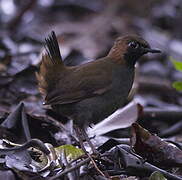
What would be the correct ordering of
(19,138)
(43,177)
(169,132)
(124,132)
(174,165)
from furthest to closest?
(169,132)
(124,132)
(19,138)
(174,165)
(43,177)

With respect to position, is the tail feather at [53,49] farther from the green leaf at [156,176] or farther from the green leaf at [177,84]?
the green leaf at [156,176]

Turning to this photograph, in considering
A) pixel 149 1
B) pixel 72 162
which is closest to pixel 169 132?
pixel 72 162

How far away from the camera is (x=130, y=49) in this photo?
4375 millimetres

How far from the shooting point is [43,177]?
3.28 metres

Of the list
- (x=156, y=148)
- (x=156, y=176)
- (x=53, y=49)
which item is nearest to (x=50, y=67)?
(x=53, y=49)

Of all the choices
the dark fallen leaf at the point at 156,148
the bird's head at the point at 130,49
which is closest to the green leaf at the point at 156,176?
the dark fallen leaf at the point at 156,148

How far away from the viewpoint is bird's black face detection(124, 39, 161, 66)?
434cm

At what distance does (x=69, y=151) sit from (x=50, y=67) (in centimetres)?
74

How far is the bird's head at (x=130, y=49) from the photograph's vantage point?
14.3 feet

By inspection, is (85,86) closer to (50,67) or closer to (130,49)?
(50,67)

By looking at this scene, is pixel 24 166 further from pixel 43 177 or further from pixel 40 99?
pixel 40 99

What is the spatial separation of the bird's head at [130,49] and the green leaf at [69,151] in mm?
895

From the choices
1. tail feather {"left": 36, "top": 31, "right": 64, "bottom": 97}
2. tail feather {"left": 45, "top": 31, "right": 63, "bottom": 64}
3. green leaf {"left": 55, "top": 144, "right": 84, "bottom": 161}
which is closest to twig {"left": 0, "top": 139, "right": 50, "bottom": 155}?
green leaf {"left": 55, "top": 144, "right": 84, "bottom": 161}

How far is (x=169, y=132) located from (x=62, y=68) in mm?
1344
